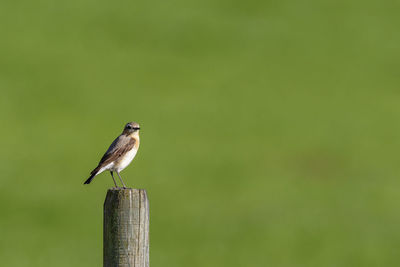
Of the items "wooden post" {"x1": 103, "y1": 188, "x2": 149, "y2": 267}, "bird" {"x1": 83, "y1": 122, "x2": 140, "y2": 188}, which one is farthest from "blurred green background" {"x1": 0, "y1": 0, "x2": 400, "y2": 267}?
"wooden post" {"x1": 103, "y1": 188, "x2": 149, "y2": 267}

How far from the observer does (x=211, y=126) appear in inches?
1310

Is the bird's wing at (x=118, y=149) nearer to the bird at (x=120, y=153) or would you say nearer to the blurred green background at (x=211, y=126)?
the bird at (x=120, y=153)

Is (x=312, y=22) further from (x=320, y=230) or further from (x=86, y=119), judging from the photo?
(x=320, y=230)

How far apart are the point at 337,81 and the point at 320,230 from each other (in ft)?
54.8

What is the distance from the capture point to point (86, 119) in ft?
109

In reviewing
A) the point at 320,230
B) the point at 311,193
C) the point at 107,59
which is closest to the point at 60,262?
the point at 320,230

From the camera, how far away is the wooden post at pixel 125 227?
514 centimetres

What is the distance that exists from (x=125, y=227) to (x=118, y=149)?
143 inches

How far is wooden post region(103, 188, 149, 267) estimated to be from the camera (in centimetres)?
514

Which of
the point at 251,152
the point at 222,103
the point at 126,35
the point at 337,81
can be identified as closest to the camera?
the point at 251,152

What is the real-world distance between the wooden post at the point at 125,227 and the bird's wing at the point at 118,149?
331cm

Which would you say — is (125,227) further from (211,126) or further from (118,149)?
(211,126)

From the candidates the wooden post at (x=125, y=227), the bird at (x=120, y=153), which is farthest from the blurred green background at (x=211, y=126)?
the wooden post at (x=125, y=227)

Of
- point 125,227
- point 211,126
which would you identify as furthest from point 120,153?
point 211,126
